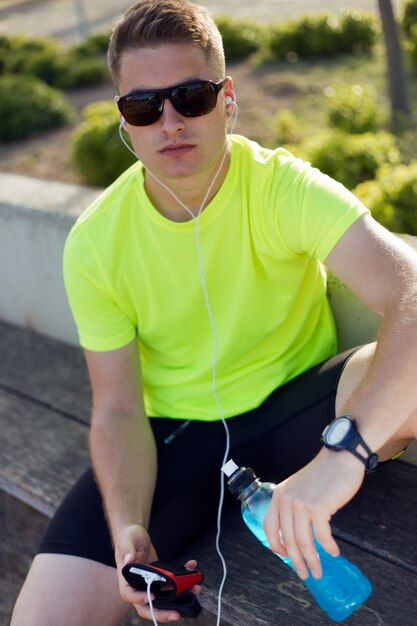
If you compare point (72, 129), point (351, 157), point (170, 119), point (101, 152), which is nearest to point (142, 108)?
point (170, 119)

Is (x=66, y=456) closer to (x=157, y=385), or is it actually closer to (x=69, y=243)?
(x=157, y=385)

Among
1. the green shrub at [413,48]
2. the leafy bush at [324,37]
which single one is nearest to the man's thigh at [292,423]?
the green shrub at [413,48]

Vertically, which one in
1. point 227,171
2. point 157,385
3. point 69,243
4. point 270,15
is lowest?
point 270,15

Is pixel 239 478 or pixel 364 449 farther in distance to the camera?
pixel 239 478

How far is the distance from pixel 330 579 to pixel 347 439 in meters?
0.50

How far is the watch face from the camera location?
2088 millimetres

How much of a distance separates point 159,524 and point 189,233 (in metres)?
0.92

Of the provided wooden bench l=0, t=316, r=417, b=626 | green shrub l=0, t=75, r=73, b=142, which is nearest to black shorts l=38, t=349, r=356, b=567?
wooden bench l=0, t=316, r=417, b=626

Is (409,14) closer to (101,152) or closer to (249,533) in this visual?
(101,152)

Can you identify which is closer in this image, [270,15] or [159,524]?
[159,524]

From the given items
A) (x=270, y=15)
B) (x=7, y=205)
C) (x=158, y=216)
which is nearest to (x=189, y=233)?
(x=158, y=216)

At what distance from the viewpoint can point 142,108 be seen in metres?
Answer: 2.52

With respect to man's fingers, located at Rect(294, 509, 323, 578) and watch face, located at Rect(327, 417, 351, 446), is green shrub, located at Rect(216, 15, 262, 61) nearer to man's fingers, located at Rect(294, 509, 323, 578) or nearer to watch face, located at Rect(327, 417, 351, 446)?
watch face, located at Rect(327, 417, 351, 446)

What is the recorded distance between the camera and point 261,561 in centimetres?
266
